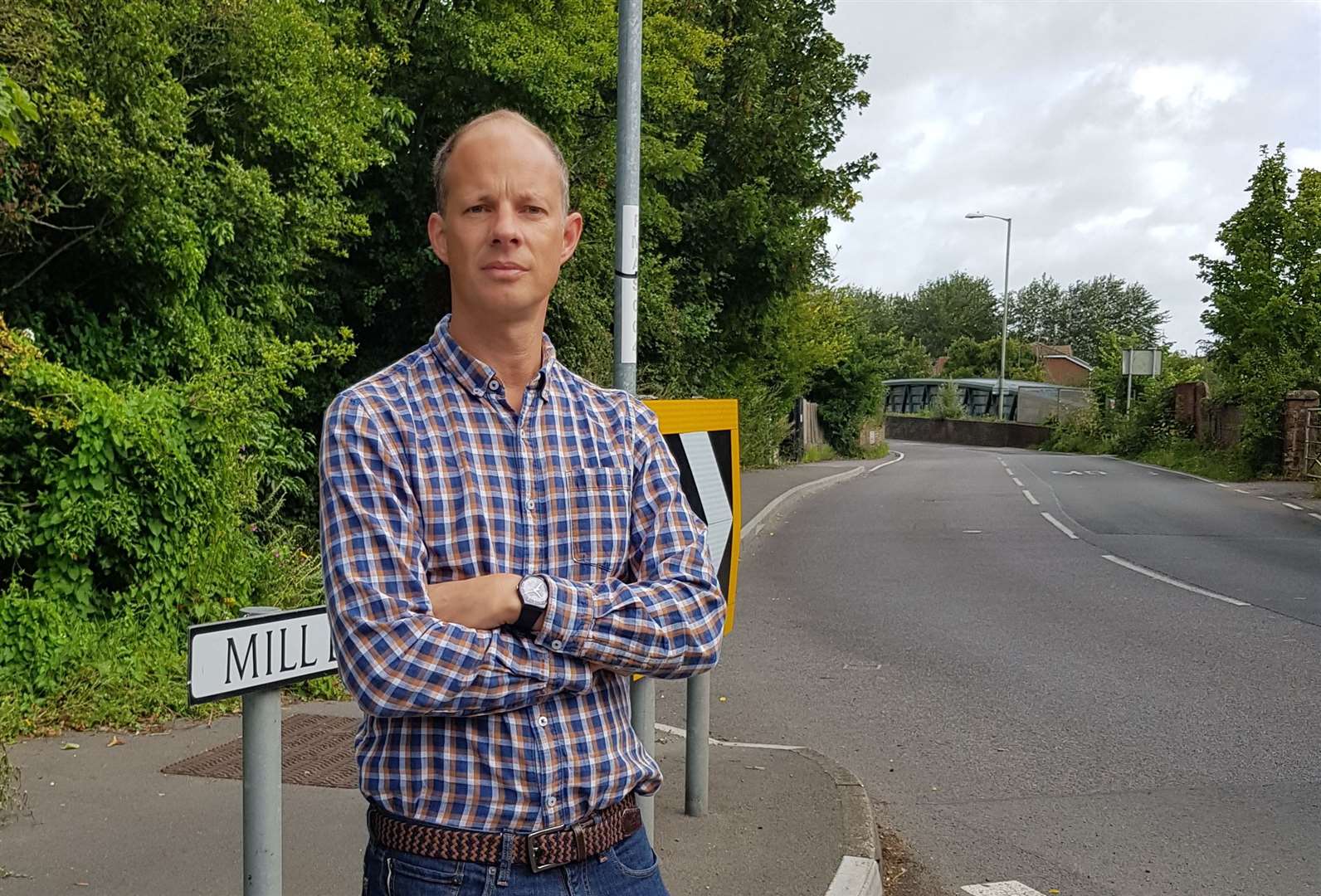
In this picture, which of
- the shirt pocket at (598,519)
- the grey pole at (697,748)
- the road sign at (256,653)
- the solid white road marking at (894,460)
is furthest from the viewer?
the solid white road marking at (894,460)

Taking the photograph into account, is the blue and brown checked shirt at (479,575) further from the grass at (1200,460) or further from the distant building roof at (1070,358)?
the distant building roof at (1070,358)

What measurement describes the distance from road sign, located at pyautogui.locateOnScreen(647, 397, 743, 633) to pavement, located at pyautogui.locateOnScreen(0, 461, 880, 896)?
36.4 inches

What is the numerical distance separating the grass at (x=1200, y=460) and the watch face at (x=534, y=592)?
2900cm

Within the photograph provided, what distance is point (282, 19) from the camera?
29.7 feet

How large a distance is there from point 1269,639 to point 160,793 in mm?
8120

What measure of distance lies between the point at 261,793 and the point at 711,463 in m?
2.36

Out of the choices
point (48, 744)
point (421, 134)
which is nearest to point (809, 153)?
point (421, 134)

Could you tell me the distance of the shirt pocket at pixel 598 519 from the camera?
1.89 m

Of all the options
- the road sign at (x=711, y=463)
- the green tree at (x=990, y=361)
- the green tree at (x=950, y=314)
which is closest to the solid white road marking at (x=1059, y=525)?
the road sign at (x=711, y=463)

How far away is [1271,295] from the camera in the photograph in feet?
91.4

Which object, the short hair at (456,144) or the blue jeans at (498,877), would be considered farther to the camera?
the short hair at (456,144)

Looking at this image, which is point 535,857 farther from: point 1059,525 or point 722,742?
point 1059,525

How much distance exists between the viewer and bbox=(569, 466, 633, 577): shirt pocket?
6.20 feet

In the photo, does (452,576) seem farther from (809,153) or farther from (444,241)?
(809,153)
